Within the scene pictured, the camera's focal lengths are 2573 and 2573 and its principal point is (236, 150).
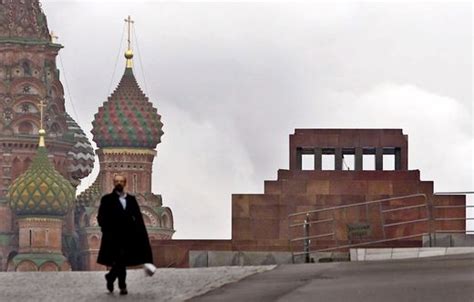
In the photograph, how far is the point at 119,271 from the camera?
2314cm

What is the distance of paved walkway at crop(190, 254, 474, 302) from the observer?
22547 mm

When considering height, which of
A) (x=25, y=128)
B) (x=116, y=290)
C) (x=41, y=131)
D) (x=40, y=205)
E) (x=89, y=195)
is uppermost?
(x=25, y=128)

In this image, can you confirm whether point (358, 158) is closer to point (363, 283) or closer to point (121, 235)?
point (363, 283)

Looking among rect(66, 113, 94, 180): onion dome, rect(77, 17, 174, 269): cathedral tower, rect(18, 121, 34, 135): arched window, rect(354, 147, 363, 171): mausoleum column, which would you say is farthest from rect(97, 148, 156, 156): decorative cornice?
rect(354, 147, 363, 171): mausoleum column

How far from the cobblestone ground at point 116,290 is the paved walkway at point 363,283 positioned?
0.25 metres

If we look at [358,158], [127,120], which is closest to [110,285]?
[358,158]

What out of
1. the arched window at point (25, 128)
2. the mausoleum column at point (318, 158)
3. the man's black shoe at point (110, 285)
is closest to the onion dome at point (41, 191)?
the arched window at point (25, 128)

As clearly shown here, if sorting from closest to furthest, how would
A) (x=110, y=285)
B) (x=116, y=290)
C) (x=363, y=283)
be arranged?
(x=110, y=285)
(x=363, y=283)
(x=116, y=290)

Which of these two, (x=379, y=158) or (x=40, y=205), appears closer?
(x=379, y=158)

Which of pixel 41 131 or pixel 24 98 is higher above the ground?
pixel 24 98

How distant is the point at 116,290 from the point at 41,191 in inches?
5412

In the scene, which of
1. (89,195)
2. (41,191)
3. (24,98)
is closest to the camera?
(41,191)

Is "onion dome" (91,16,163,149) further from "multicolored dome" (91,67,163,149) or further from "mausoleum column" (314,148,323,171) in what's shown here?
"mausoleum column" (314,148,323,171)

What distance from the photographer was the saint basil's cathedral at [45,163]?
6363 inches
